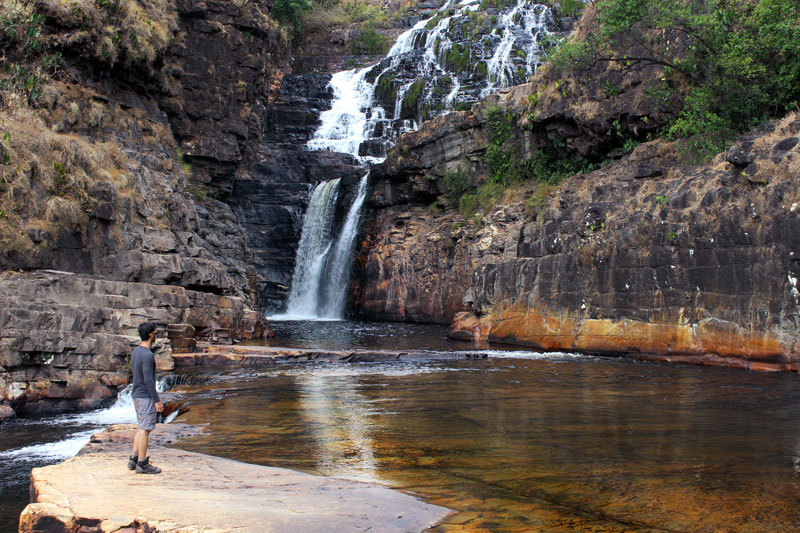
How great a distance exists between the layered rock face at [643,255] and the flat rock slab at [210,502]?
12.3 metres

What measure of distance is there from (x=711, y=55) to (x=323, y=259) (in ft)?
82.7

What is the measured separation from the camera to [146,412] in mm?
6742

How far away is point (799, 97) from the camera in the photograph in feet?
62.9

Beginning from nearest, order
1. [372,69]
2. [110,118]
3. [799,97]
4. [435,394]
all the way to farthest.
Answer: [435,394]
[799,97]
[110,118]
[372,69]

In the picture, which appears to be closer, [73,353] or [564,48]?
[73,353]

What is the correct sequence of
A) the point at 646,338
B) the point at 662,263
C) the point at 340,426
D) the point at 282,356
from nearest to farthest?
the point at 340,426 → the point at 662,263 → the point at 646,338 → the point at 282,356

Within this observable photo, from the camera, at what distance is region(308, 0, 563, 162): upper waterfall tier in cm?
4375

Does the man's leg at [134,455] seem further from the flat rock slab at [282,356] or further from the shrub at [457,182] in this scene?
the shrub at [457,182]

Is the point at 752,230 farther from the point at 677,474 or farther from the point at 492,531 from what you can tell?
the point at 492,531

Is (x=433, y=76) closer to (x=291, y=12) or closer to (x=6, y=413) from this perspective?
(x=291, y=12)

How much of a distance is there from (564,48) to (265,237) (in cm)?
2366

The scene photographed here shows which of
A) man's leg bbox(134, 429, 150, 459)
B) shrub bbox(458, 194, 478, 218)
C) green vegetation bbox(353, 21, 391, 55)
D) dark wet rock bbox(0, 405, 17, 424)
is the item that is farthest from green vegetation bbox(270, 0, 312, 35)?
man's leg bbox(134, 429, 150, 459)

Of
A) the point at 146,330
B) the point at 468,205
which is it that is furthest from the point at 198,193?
the point at 146,330

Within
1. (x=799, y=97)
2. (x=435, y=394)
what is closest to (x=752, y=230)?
(x=799, y=97)
